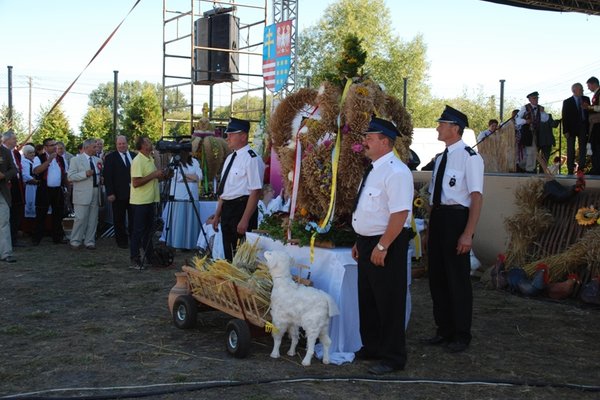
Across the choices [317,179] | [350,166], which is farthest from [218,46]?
[350,166]

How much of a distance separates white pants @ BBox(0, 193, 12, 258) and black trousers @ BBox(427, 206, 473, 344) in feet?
20.7

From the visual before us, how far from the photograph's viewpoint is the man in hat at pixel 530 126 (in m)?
13.1

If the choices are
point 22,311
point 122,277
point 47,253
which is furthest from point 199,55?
point 22,311

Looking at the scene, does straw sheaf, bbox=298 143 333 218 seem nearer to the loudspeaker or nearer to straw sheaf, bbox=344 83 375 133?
straw sheaf, bbox=344 83 375 133

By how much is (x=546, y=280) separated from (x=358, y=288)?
148 inches

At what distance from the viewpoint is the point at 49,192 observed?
12219 millimetres

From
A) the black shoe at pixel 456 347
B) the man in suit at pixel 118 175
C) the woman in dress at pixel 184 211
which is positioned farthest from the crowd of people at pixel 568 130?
the black shoe at pixel 456 347

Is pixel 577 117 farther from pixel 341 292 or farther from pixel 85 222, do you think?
pixel 85 222

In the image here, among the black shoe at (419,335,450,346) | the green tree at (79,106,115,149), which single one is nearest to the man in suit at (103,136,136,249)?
the black shoe at (419,335,450,346)

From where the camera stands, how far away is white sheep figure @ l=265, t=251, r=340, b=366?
4.92 meters

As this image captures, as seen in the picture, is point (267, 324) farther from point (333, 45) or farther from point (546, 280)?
point (333, 45)

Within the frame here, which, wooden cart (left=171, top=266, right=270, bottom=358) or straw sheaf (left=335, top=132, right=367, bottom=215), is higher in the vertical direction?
straw sheaf (left=335, top=132, right=367, bottom=215)

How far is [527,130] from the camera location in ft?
43.5

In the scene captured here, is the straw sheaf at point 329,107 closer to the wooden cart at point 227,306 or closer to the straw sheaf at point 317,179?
the straw sheaf at point 317,179
